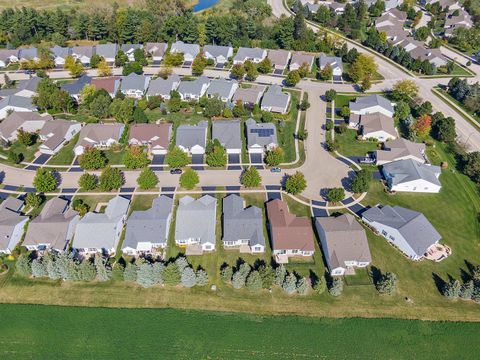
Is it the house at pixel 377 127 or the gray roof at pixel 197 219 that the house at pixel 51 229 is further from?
the house at pixel 377 127

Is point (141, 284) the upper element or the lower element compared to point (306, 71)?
lower

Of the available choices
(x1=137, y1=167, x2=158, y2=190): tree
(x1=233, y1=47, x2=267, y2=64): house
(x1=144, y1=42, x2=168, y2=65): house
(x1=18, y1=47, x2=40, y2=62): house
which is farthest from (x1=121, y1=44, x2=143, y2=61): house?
(x1=137, y1=167, x2=158, y2=190): tree

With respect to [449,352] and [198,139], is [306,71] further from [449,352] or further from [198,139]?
[449,352]

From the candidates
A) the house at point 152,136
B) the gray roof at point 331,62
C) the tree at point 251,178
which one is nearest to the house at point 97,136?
the house at point 152,136

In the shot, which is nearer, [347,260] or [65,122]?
[347,260]

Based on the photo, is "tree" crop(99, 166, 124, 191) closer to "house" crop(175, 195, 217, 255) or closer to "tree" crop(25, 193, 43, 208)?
"tree" crop(25, 193, 43, 208)

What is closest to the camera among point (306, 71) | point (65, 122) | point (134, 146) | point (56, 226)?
point (56, 226)

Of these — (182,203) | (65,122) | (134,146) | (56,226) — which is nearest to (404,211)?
(182,203)
